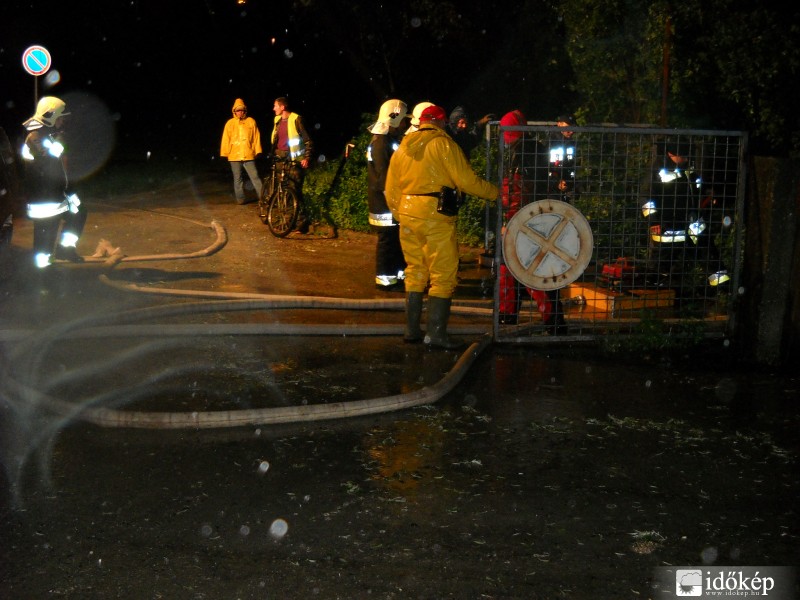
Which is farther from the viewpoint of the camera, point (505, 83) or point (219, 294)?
point (505, 83)

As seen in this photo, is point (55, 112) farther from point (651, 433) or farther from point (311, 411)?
point (651, 433)

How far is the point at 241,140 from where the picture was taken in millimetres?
17438

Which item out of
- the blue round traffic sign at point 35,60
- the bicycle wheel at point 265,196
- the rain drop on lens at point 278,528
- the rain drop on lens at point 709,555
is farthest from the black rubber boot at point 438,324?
the blue round traffic sign at point 35,60

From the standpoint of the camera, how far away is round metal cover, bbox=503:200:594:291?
8.36m

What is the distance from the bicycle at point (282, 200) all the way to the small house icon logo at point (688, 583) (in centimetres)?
1112

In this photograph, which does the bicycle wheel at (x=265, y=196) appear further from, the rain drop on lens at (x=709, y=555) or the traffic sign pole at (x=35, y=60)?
the rain drop on lens at (x=709, y=555)

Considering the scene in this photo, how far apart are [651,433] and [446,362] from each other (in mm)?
2112

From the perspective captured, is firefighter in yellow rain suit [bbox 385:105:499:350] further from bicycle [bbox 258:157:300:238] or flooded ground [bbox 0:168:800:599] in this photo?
bicycle [bbox 258:157:300:238]

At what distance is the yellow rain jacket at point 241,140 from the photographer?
687 inches

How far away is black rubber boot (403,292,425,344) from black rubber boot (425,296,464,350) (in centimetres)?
12

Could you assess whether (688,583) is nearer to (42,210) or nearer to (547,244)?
(547,244)

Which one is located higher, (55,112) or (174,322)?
(55,112)

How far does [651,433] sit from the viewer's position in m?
6.43

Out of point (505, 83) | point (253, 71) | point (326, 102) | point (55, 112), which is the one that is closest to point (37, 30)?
point (253, 71)
